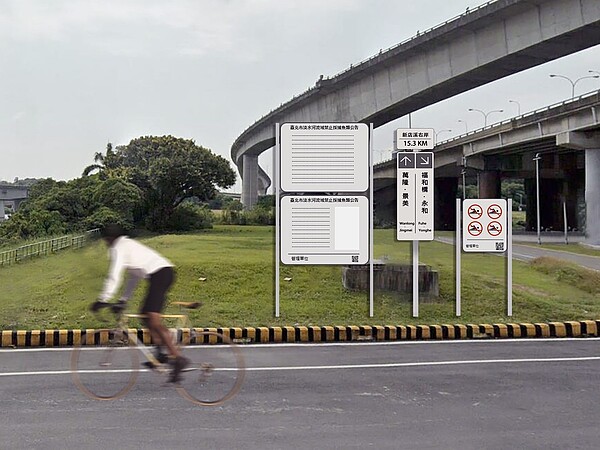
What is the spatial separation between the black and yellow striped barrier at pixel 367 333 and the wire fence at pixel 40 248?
11.2 m

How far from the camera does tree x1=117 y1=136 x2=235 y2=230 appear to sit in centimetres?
3981

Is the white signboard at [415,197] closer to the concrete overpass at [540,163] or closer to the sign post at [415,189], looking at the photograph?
the sign post at [415,189]

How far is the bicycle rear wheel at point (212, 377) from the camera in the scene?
743cm

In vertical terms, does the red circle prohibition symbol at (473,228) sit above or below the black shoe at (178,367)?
above

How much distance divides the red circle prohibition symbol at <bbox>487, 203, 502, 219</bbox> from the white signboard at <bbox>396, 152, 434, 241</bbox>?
41.3 inches

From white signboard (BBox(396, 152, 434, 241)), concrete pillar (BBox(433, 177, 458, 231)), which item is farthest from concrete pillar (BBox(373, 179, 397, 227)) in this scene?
white signboard (BBox(396, 152, 434, 241))

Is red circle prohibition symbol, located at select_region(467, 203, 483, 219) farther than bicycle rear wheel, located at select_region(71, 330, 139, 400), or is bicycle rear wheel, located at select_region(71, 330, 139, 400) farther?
red circle prohibition symbol, located at select_region(467, 203, 483, 219)

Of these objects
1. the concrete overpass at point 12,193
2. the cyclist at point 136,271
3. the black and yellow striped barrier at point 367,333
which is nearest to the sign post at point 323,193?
the black and yellow striped barrier at point 367,333

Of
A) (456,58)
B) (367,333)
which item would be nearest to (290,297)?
(367,333)

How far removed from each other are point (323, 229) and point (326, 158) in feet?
4.12

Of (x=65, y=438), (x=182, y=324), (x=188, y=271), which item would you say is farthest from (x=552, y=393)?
(x=188, y=271)

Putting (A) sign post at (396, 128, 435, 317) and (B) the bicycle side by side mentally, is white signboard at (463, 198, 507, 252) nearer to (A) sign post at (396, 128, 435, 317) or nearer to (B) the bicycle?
(A) sign post at (396, 128, 435, 317)

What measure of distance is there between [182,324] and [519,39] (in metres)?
22.3

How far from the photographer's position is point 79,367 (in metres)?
8.77
